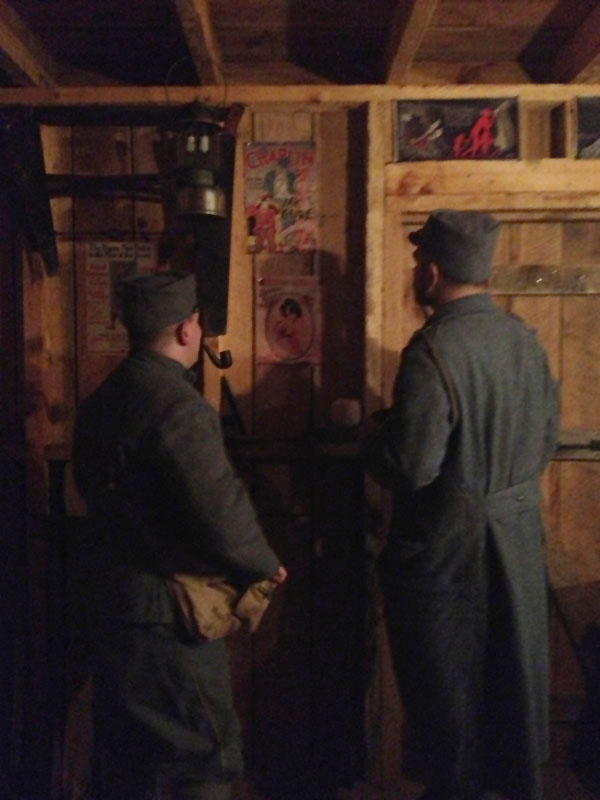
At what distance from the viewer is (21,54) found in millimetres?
2094

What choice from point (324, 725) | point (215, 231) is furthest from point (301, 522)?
point (215, 231)

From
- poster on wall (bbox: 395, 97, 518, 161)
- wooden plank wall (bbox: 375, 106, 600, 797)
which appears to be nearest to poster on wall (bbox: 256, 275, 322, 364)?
wooden plank wall (bbox: 375, 106, 600, 797)

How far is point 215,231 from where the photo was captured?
7.28 ft

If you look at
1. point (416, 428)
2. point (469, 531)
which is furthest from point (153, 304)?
point (469, 531)

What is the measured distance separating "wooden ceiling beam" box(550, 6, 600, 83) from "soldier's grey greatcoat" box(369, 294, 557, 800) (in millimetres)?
931

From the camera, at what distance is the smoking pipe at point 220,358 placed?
2.18m

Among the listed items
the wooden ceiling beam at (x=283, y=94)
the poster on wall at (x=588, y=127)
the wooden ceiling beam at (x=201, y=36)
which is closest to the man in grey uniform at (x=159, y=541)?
the wooden ceiling beam at (x=201, y=36)

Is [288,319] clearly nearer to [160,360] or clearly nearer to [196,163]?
[196,163]

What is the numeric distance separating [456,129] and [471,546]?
135cm

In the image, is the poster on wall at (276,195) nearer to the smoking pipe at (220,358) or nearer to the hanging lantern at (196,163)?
the hanging lantern at (196,163)

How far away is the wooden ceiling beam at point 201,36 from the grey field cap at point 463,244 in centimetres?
84

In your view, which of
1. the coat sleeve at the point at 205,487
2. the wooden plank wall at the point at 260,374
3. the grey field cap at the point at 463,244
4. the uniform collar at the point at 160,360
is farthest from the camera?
the wooden plank wall at the point at 260,374

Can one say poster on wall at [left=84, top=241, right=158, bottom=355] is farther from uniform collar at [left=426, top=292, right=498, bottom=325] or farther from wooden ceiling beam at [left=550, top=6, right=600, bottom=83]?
wooden ceiling beam at [left=550, top=6, right=600, bottom=83]

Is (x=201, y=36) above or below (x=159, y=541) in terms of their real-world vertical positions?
above
